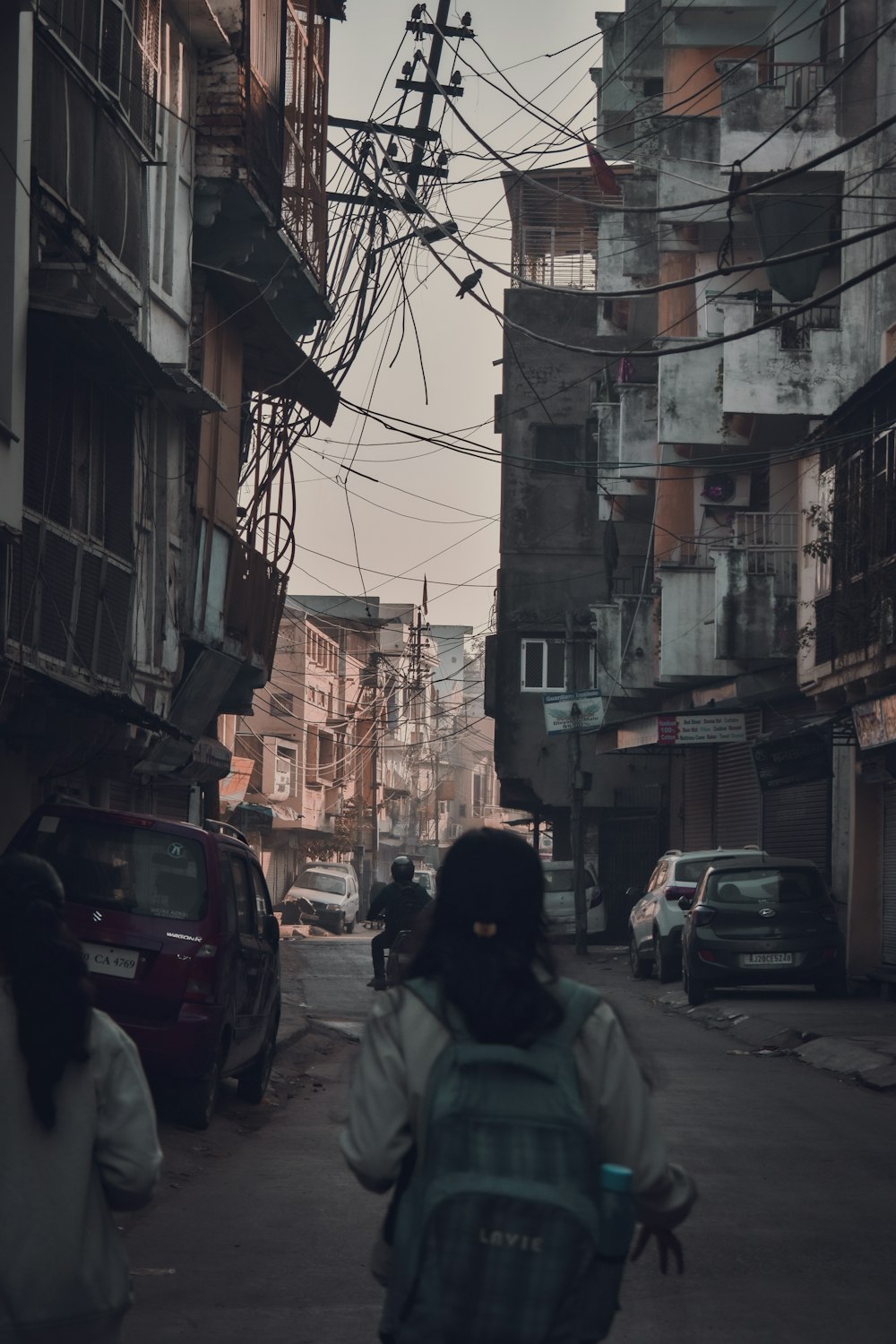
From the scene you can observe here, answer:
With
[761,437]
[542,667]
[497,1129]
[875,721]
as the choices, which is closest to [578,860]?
[761,437]

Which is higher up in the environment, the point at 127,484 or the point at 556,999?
the point at 127,484

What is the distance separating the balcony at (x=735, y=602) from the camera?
26.8m

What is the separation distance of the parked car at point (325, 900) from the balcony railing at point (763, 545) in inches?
915

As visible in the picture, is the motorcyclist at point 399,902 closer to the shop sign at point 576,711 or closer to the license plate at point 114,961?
the license plate at point 114,961

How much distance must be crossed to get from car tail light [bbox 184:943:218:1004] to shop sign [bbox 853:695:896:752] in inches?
447

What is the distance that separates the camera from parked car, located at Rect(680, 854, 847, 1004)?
21.1m

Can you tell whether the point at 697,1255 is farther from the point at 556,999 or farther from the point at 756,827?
the point at 756,827

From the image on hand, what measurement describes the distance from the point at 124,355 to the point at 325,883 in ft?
132

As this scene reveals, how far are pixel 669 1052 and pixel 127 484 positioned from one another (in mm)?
7439

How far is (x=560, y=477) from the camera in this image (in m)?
45.8

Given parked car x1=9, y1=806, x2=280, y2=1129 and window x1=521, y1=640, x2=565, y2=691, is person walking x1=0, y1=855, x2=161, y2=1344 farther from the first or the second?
window x1=521, y1=640, x2=565, y2=691

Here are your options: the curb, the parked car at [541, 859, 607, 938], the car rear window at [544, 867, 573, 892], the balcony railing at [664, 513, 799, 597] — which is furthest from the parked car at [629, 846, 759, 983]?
the car rear window at [544, 867, 573, 892]

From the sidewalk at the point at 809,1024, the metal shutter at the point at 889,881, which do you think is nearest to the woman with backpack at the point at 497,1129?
the sidewalk at the point at 809,1024

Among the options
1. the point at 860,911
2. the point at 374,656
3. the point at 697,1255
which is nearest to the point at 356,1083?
the point at 697,1255
